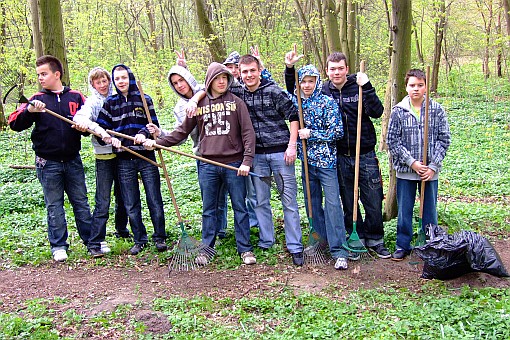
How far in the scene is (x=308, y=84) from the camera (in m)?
4.84

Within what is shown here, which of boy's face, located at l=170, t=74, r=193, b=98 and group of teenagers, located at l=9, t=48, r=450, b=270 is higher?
boy's face, located at l=170, t=74, r=193, b=98

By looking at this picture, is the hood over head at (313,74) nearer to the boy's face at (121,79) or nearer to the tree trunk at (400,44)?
the tree trunk at (400,44)

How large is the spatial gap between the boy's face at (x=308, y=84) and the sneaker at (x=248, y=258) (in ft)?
5.93

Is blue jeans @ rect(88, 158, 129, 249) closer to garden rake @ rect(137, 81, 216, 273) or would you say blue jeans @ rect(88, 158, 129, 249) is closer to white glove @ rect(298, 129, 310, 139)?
garden rake @ rect(137, 81, 216, 273)

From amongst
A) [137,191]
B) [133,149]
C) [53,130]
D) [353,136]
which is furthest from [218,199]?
[53,130]

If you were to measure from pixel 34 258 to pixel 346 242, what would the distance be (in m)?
3.48

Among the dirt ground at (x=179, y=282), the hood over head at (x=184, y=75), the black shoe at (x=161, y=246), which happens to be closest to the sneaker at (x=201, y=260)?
the dirt ground at (x=179, y=282)

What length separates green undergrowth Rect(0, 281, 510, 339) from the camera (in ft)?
11.6

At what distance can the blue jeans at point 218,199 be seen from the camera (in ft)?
16.4

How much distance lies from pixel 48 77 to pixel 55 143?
2.34ft

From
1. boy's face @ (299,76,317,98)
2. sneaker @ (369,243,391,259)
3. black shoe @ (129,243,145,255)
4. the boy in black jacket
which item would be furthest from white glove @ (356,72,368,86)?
black shoe @ (129,243,145,255)

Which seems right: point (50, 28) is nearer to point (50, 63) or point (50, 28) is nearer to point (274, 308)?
point (50, 63)

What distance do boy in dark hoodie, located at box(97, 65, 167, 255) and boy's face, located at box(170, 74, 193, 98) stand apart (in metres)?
0.42

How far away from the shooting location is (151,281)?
4.73m
